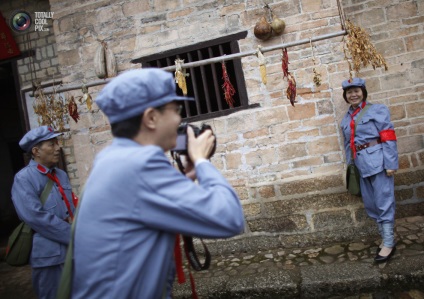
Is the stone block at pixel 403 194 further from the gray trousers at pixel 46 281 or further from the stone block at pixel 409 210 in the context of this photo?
the gray trousers at pixel 46 281

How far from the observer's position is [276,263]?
419cm

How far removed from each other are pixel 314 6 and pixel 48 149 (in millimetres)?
3670

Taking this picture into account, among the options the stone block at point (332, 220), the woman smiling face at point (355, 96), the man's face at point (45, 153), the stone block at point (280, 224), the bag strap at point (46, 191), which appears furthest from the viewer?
the stone block at point (280, 224)

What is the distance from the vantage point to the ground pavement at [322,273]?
335 cm

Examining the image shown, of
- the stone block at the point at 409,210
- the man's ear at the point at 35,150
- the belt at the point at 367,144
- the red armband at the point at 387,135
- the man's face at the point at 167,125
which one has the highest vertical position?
the man's ear at the point at 35,150

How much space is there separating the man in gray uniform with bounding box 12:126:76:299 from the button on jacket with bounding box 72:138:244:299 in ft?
5.91

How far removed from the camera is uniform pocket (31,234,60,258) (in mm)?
2822

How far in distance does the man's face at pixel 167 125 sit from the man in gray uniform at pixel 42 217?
196cm

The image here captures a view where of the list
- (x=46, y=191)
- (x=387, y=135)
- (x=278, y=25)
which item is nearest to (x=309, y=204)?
(x=387, y=135)

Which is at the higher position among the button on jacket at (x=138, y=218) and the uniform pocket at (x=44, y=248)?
the button on jacket at (x=138, y=218)

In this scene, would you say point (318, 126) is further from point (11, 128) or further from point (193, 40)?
point (11, 128)

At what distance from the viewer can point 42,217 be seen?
2766 millimetres

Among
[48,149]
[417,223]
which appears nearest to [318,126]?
[417,223]

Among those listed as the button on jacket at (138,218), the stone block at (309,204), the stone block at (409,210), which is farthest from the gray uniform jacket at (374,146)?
the button on jacket at (138,218)
